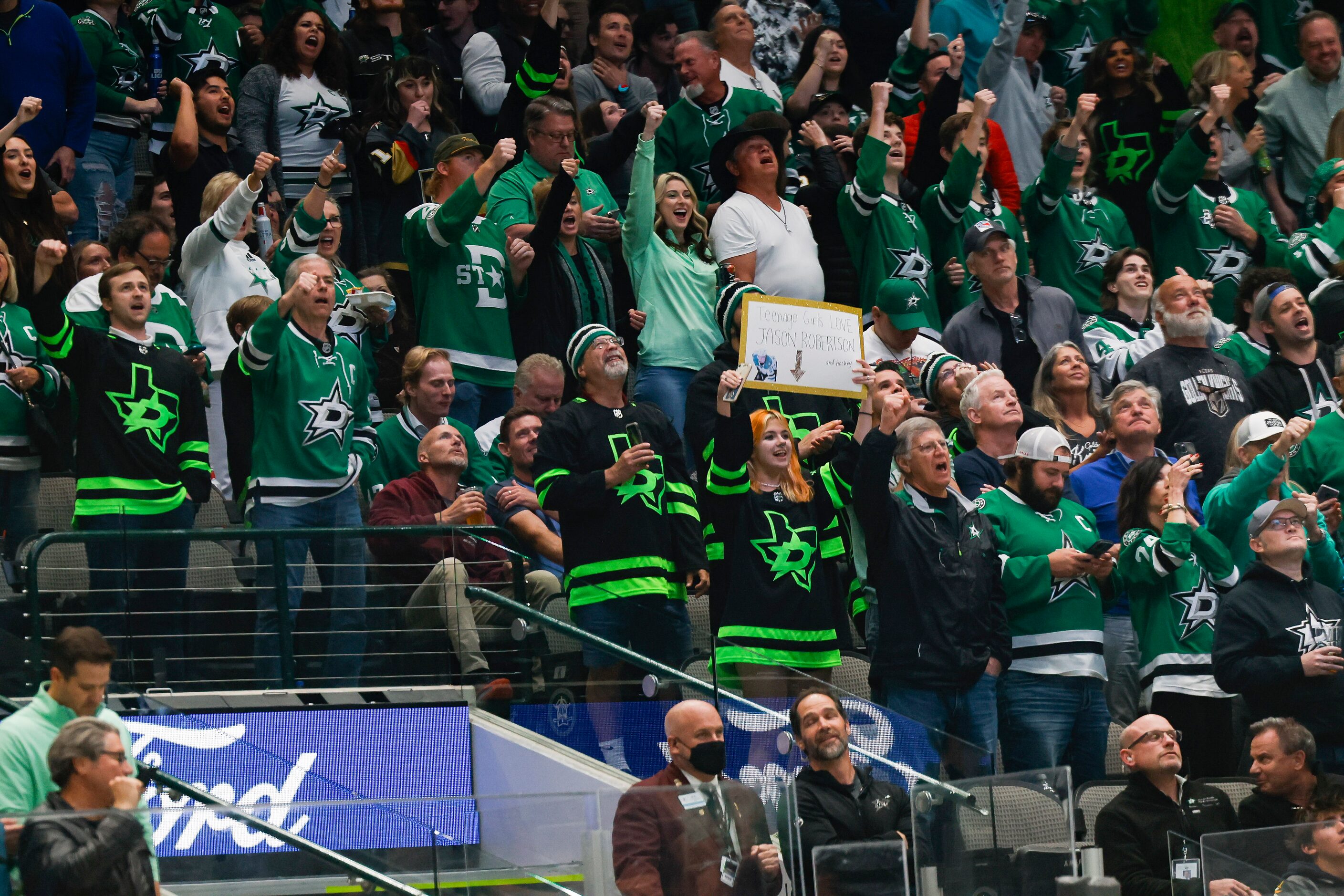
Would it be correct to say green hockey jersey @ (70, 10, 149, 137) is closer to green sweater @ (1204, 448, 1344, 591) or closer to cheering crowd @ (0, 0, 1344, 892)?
cheering crowd @ (0, 0, 1344, 892)

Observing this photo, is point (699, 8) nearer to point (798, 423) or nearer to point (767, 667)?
point (798, 423)

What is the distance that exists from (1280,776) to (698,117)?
5.53 metres

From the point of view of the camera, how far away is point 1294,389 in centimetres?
980

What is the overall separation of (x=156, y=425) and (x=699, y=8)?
7327 mm

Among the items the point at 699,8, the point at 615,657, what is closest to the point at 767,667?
the point at 615,657

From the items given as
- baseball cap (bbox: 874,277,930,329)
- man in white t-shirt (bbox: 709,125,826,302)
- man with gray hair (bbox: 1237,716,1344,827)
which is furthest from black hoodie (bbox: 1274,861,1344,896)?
man in white t-shirt (bbox: 709,125,826,302)

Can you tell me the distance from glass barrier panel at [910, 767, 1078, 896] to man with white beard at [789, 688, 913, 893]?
0.14 metres

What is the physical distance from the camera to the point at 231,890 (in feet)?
18.5

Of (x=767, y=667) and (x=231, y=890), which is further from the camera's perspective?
(x=767, y=667)

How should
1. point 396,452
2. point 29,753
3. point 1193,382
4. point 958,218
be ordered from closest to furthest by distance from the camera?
1. point 29,753
2. point 396,452
3. point 1193,382
4. point 958,218

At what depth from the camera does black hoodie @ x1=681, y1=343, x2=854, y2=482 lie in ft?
28.0

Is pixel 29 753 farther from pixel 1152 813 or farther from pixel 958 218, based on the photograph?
pixel 958 218

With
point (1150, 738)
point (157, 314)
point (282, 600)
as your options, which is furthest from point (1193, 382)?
point (157, 314)

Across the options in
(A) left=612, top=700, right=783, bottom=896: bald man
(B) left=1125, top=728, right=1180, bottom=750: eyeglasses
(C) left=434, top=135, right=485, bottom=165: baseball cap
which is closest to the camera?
(A) left=612, top=700, right=783, bottom=896: bald man
